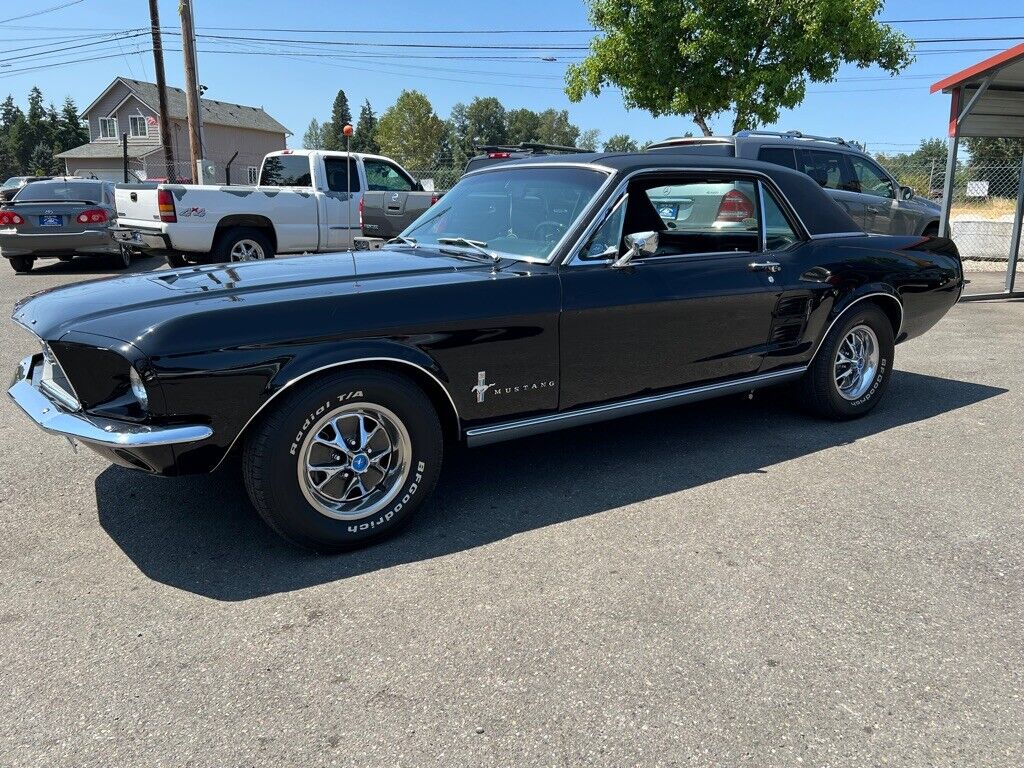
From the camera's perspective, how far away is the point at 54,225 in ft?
43.0

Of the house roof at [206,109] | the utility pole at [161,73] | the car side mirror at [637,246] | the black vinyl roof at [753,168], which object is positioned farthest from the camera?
the house roof at [206,109]

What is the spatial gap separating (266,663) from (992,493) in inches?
142

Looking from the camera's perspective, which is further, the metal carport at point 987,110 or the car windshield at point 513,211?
the metal carport at point 987,110

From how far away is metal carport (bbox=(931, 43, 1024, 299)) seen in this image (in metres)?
10.4

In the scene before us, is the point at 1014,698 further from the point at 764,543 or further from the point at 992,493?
the point at 992,493

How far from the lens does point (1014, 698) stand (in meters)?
2.43

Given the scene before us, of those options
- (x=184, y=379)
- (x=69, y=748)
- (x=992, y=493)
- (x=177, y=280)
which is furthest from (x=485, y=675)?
(x=992, y=493)

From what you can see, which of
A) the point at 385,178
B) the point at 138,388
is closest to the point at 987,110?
the point at 385,178

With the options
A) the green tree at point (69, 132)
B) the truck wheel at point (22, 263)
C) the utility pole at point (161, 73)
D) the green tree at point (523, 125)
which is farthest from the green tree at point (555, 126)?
the truck wheel at point (22, 263)

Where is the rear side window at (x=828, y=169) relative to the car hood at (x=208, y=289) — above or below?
above

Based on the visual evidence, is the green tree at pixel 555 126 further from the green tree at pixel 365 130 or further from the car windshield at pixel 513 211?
the car windshield at pixel 513 211

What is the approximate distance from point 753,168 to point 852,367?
4.91 ft

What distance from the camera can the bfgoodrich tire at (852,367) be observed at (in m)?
5.04

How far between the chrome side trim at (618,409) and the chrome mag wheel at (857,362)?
1.36 ft
